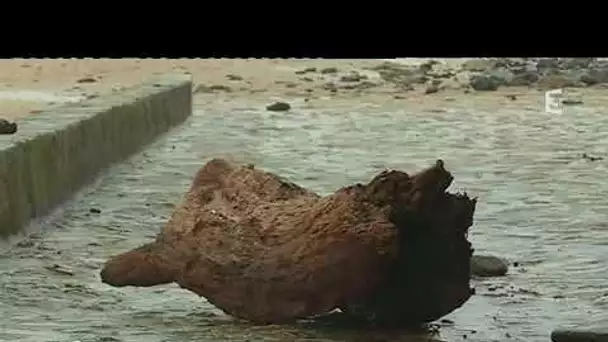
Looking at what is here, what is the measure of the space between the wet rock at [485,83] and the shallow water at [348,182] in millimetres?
1293

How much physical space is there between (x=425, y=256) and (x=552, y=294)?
0.83 meters

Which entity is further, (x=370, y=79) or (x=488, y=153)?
(x=370, y=79)

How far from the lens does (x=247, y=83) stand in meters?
13.5

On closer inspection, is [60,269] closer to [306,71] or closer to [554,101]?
[554,101]

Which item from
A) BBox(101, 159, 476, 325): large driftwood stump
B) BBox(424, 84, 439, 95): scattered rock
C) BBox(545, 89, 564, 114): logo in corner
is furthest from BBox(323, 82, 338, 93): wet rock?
BBox(101, 159, 476, 325): large driftwood stump

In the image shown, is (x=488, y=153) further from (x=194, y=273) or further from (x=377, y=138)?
(x=194, y=273)

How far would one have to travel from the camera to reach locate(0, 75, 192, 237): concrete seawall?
6.01m

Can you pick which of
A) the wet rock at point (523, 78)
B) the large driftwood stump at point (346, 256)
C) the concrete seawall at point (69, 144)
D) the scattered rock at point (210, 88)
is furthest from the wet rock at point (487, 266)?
the wet rock at point (523, 78)

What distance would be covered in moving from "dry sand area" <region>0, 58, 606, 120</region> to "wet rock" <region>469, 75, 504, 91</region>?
107 millimetres

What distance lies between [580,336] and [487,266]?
3.85 ft

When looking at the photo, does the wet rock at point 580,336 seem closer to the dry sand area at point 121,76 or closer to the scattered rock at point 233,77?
the dry sand area at point 121,76

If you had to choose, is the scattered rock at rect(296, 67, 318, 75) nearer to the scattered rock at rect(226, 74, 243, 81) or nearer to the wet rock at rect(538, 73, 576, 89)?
the scattered rock at rect(226, 74, 243, 81)
